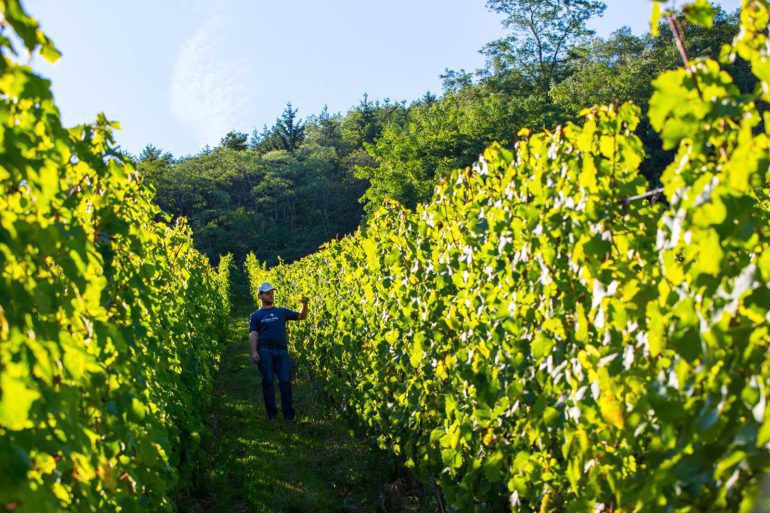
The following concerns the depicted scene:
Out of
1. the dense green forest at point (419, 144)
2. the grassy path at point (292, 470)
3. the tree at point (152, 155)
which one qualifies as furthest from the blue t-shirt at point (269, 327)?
the tree at point (152, 155)

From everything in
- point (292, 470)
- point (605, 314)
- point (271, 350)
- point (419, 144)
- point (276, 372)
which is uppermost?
point (419, 144)

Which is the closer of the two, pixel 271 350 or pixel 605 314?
pixel 605 314

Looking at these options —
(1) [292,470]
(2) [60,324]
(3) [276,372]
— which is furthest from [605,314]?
(3) [276,372]

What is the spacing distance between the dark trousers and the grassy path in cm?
20

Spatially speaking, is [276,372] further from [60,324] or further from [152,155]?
[152,155]

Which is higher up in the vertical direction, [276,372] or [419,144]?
[419,144]

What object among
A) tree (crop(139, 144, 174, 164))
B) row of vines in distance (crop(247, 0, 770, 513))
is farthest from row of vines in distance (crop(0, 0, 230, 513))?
tree (crop(139, 144, 174, 164))

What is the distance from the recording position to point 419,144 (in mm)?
34375

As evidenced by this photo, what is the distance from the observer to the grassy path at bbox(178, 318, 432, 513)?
5098 mm

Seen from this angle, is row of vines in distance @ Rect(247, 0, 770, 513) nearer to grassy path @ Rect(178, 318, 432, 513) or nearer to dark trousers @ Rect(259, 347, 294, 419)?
grassy path @ Rect(178, 318, 432, 513)

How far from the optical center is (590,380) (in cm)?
217

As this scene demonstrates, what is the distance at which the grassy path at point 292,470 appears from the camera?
5.10 metres

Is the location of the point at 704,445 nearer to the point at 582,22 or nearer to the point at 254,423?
the point at 254,423

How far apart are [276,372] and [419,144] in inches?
1101
